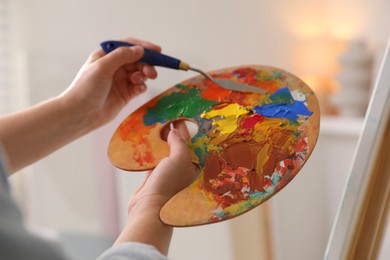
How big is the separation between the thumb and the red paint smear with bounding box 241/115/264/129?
9.1 inches

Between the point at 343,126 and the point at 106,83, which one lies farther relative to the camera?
the point at 343,126

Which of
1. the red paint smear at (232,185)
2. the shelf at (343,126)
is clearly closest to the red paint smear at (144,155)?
the red paint smear at (232,185)

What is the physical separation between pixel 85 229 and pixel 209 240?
110cm

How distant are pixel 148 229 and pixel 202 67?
1.62 metres

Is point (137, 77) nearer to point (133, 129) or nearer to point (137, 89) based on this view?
point (137, 89)

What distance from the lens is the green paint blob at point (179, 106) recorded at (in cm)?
83

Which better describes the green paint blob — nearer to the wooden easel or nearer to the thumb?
the thumb

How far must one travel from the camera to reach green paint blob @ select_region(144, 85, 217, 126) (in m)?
0.83

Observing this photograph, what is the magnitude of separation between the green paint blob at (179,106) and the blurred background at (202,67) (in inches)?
26.3

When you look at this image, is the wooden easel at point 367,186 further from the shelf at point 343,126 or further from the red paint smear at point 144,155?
the shelf at point 343,126

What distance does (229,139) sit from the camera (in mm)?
737

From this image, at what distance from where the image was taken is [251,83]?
854 millimetres

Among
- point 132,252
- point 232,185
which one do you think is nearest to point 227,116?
point 232,185

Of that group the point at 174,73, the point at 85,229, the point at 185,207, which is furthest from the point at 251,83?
the point at 85,229
